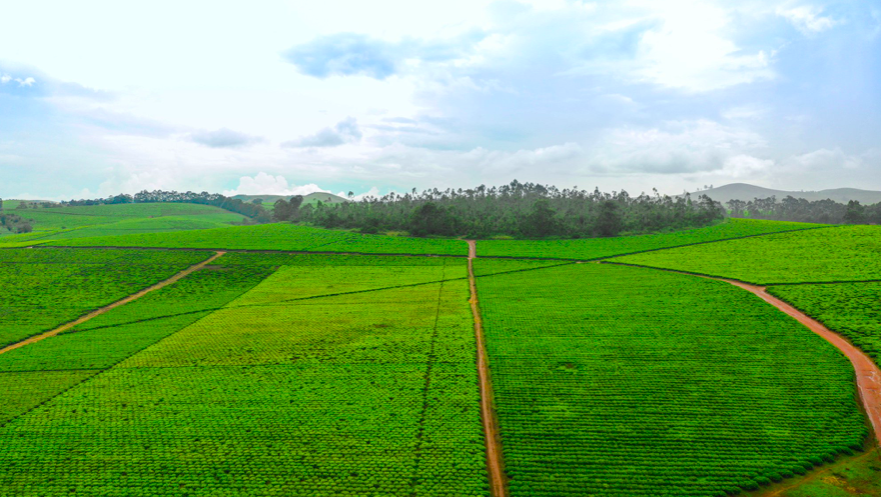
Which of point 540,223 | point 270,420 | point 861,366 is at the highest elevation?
point 540,223

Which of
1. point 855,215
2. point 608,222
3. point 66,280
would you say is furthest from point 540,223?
point 855,215

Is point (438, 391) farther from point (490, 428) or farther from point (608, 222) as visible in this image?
point (608, 222)

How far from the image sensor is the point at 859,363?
34.0 metres

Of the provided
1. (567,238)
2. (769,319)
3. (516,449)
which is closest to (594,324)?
(769,319)

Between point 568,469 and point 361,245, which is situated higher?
point 361,245

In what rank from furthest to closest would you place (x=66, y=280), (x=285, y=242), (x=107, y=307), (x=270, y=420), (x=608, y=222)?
(x=608, y=222)
(x=285, y=242)
(x=66, y=280)
(x=107, y=307)
(x=270, y=420)

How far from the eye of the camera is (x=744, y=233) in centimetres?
10606

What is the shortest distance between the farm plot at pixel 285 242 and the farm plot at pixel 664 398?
5277 centimetres

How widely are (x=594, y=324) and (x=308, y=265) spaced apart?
57933 mm

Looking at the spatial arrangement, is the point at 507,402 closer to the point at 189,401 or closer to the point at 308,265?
the point at 189,401

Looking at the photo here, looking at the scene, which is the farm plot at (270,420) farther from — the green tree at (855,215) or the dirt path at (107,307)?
the green tree at (855,215)

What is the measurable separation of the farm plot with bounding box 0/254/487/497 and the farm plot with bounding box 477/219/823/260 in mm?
53259

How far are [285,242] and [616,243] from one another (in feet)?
260

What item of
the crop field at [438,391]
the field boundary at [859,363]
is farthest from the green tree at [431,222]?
the field boundary at [859,363]
